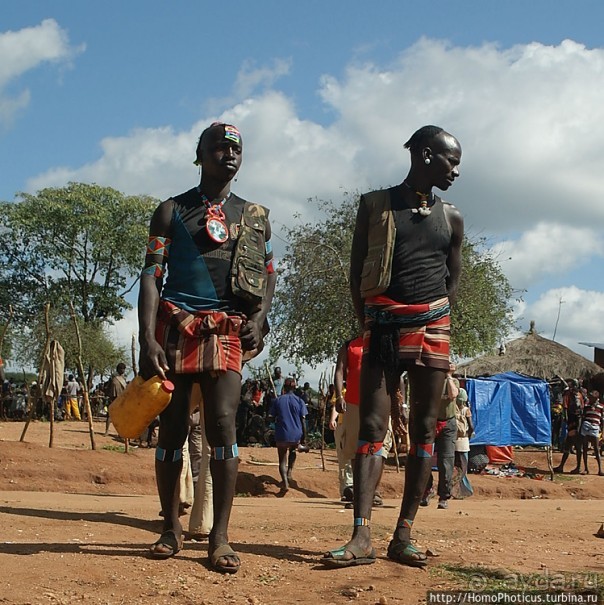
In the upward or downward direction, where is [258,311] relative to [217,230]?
downward

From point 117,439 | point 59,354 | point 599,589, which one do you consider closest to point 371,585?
point 599,589

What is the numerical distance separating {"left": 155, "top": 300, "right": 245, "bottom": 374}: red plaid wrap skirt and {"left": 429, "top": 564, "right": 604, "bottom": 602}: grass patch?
4.99ft

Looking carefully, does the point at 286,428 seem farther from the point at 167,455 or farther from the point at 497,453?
the point at 167,455

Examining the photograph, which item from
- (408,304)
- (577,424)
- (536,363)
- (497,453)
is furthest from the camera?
(536,363)

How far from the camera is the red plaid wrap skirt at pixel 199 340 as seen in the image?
15.4 ft

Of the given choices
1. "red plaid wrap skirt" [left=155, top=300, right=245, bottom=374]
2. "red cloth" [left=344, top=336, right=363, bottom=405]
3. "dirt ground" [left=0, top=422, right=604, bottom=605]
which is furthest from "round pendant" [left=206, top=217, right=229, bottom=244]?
"red cloth" [left=344, top=336, right=363, bottom=405]

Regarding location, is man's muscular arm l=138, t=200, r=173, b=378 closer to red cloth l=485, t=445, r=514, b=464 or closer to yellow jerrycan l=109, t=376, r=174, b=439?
yellow jerrycan l=109, t=376, r=174, b=439

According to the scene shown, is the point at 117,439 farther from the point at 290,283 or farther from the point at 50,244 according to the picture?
the point at 50,244

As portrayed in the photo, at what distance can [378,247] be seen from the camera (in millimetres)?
4934

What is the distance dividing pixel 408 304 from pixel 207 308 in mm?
1089

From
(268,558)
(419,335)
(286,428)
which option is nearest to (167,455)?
(268,558)

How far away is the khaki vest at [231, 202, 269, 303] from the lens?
190 inches

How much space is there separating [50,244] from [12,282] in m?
2.90

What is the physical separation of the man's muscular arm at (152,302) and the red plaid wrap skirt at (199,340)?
8 cm
